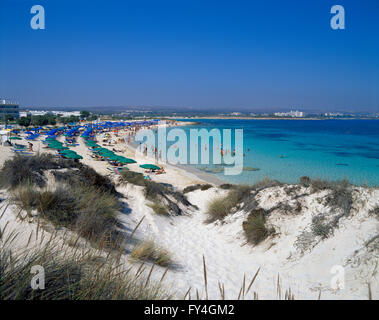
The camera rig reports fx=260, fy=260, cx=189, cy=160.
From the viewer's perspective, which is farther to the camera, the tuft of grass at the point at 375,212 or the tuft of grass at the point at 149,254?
the tuft of grass at the point at 375,212

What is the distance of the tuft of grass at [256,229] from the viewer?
6.61 meters

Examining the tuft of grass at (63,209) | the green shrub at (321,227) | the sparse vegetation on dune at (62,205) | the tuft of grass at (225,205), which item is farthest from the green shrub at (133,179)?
the green shrub at (321,227)

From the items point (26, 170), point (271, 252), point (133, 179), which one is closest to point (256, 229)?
point (271, 252)

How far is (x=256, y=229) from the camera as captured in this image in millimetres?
6785

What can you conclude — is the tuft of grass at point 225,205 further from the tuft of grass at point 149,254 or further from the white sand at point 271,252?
the tuft of grass at point 149,254

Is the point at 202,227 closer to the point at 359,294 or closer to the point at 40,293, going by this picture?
the point at 359,294

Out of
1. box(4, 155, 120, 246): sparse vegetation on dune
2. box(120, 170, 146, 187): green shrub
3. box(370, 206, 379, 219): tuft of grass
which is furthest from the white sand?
box(120, 170, 146, 187): green shrub

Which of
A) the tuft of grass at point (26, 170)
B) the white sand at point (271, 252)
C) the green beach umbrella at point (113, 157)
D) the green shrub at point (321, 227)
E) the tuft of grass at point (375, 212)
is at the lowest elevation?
the white sand at point (271, 252)

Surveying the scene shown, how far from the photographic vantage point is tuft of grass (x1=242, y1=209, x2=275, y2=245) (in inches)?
260

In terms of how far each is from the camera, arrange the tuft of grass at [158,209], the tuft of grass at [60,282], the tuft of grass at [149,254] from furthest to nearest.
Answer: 1. the tuft of grass at [158,209]
2. the tuft of grass at [149,254]
3. the tuft of grass at [60,282]

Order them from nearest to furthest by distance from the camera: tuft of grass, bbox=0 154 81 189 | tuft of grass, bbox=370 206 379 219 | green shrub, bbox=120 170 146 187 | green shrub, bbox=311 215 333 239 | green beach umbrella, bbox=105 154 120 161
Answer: tuft of grass, bbox=370 206 379 219 < green shrub, bbox=311 215 333 239 < tuft of grass, bbox=0 154 81 189 < green shrub, bbox=120 170 146 187 < green beach umbrella, bbox=105 154 120 161

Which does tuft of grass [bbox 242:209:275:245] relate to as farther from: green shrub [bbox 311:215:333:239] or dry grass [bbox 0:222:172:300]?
dry grass [bbox 0:222:172:300]

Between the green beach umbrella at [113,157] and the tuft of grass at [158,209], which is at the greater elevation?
the green beach umbrella at [113,157]

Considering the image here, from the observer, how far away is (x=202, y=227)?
28.7 feet
